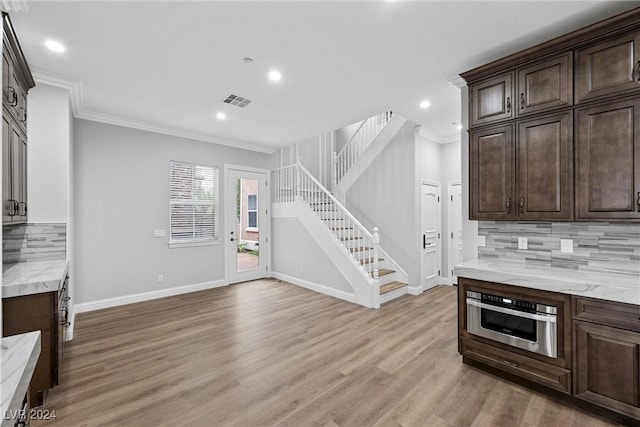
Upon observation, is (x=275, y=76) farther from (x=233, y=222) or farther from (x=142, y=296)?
(x=142, y=296)

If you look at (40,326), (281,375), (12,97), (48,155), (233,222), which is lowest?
(281,375)

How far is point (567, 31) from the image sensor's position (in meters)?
2.44

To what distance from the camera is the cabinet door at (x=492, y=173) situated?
2695 mm

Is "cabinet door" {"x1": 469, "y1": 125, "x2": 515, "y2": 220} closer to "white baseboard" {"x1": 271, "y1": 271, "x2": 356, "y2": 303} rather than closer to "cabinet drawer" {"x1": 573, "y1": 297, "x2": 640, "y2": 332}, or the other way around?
"cabinet drawer" {"x1": 573, "y1": 297, "x2": 640, "y2": 332}

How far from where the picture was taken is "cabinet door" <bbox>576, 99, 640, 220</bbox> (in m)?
2.12

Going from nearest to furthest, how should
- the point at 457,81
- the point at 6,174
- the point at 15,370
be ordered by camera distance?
1. the point at 15,370
2. the point at 6,174
3. the point at 457,81

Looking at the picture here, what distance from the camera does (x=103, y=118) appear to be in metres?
4.31

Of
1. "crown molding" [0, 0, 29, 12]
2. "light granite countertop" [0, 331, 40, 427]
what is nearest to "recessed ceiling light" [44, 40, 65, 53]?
"crown molding" [0, 0, 29, 12]

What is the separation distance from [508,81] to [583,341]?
2.24 m

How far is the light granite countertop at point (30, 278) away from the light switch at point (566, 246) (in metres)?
4.35

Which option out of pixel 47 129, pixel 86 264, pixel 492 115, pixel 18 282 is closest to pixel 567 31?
pixel 492 115

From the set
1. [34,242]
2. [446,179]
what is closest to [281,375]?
[34,242]

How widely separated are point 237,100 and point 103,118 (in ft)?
7.13

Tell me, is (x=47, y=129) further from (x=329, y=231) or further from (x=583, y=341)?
(x=583, y=341)
